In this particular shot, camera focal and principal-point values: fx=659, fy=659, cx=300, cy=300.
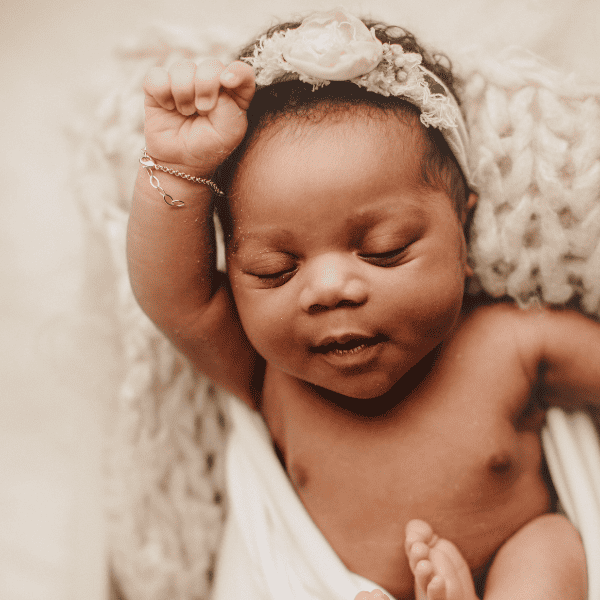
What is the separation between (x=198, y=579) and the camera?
3.56 feet

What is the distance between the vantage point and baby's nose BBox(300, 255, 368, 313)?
2.47 ft

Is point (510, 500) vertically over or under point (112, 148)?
under

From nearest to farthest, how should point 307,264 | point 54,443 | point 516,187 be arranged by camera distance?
point 307,264 → point 516,187 → point 54,443

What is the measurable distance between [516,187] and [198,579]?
789 mm

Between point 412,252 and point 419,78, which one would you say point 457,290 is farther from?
point 419,78

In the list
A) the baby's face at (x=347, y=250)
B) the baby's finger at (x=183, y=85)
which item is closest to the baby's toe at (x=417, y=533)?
the baby's face at (x=347, y=250)

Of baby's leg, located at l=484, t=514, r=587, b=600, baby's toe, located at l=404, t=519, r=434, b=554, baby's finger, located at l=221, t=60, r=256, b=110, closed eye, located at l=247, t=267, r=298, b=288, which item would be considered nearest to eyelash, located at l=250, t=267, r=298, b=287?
closed eye, located at l=247, t=267, r=298, b=288

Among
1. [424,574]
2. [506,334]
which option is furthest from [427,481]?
[506,334]

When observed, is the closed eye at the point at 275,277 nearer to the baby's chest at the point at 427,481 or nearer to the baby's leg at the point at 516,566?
the baby's chest at the point at 427,481

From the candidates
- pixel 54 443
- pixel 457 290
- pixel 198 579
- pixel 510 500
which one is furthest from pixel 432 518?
pixel 54 443

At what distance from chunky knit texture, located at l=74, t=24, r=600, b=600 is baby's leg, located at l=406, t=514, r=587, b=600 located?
1.05 ft

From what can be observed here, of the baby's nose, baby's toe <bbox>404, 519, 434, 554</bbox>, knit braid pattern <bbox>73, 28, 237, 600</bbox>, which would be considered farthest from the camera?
knit braid pattern <bbox>73, 28, 237, 600</bbox>

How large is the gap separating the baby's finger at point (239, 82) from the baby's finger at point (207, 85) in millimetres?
10

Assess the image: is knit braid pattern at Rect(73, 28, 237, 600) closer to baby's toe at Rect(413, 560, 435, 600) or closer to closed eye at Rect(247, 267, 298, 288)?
closed eye at Rect(247, 267, 298, 288)
